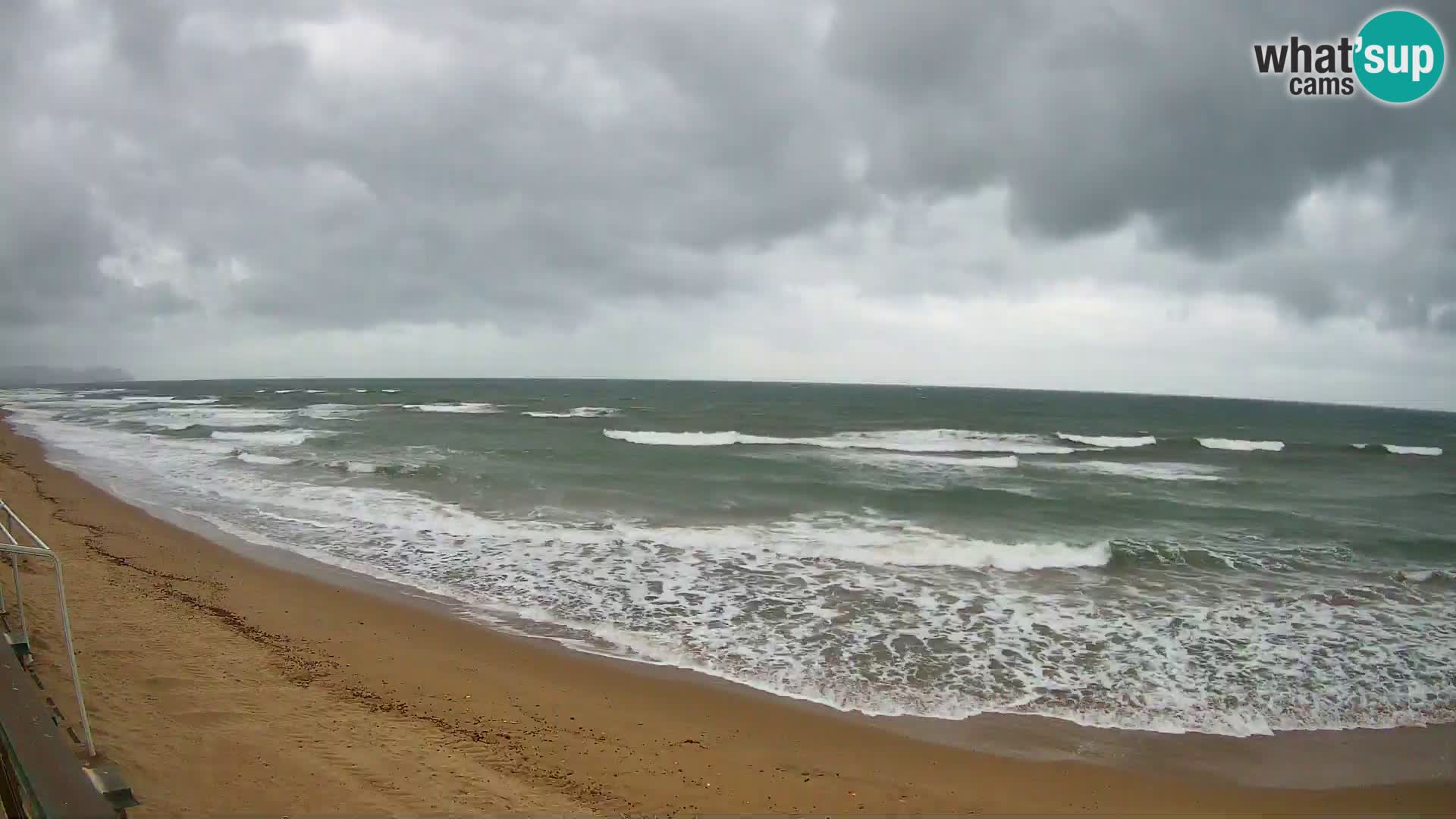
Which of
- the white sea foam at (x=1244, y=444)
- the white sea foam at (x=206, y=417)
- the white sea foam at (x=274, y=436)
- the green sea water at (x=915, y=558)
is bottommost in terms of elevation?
the green sea water at (x=915, y=558)

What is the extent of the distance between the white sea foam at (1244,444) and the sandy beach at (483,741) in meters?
40.9

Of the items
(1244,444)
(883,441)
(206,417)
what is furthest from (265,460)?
(1244,444)

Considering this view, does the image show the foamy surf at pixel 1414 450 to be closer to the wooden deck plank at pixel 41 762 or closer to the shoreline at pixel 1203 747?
the shoreline at pixel 1203 747

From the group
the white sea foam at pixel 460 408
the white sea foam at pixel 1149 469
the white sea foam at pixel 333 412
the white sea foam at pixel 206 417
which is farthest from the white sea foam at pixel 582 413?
the white sea foam at pixel 1149 469

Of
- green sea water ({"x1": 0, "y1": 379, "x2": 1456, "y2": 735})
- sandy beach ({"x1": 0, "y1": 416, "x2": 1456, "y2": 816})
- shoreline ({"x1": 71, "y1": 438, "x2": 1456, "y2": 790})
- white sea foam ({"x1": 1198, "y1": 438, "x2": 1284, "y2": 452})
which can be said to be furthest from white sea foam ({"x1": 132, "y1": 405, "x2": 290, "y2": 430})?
white sea foam ({"x1": 1198, "y1": 438, "x2": 1284, "y2": 452})

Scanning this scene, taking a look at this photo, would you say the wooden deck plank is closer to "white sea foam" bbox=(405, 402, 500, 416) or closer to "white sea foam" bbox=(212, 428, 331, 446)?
"white sea foam" bbox=(212, 428, 331, 446)

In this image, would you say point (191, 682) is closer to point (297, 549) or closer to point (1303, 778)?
point (297, 549)

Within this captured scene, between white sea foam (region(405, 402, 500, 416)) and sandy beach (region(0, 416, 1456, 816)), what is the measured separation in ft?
156

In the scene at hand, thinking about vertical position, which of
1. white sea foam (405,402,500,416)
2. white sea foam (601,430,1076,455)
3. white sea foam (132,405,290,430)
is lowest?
white sea foam (601,430,1076,455)

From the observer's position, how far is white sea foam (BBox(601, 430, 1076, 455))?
34656mm

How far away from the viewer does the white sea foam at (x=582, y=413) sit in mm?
51272

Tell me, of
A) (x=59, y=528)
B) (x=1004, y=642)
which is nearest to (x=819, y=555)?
(x=1004, y=642)

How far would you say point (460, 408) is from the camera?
196 ft

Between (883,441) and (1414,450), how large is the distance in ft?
113
